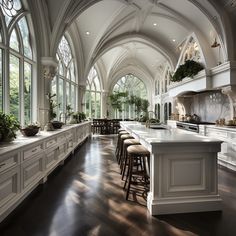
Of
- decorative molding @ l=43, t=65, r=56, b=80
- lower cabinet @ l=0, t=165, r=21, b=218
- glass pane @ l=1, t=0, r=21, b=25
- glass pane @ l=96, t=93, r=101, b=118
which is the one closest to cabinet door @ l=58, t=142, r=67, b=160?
decorative molding @ l=43, t=65, r=56, b=80

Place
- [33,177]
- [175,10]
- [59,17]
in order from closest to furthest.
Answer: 1. [33,177]
2. [59,17]
3. [175,10]

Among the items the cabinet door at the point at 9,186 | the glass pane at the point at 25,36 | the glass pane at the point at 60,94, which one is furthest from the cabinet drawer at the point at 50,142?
the glass pane at the point at 60,94

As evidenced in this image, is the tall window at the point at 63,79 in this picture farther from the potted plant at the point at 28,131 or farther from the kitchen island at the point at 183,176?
the kitchen island at the point at 183,176

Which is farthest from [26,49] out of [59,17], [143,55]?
[143,55]

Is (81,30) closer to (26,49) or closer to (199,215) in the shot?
(26,49)

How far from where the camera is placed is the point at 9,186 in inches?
93.6

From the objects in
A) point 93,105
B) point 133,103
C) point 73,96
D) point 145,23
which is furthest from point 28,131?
point 133,103

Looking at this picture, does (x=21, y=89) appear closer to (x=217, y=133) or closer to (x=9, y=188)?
(x=9, y=188)

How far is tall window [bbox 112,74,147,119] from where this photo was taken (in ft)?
52.5

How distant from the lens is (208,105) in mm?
7254

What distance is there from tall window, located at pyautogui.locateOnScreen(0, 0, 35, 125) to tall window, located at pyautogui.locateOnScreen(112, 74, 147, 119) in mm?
11492

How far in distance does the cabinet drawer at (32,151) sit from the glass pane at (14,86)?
1.15 m

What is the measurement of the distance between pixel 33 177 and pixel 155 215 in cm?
186

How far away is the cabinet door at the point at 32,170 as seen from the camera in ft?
8.93
